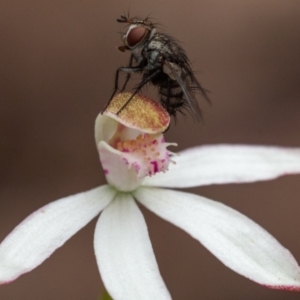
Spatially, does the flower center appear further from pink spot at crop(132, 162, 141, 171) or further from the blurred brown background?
the blurred brown background

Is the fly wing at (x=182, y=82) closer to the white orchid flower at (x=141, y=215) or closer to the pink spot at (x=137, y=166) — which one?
the white orchid flower at (x=141, y=215)

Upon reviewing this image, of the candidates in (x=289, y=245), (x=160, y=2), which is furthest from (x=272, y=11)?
(x=289, y=245)

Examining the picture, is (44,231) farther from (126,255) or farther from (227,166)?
(227,166)

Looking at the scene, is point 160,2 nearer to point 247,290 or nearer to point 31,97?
point 31,97

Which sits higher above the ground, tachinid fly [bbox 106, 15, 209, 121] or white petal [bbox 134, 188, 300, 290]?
tachinid fly [bbox 106, 15, 209, 121]

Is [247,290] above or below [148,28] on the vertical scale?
below

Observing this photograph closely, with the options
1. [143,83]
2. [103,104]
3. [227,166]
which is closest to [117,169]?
[143,83]

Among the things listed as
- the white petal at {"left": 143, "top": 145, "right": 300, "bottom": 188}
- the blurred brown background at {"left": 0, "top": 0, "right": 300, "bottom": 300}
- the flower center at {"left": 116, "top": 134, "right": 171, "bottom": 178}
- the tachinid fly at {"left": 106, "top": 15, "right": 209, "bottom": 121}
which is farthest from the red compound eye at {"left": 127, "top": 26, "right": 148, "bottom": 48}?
the blurred brown background at {"left": 0, "top": 0, "right": 300, "bottom": 300}
